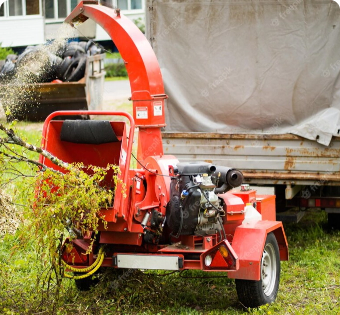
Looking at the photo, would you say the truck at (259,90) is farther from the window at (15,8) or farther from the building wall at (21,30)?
the window at (15,8)

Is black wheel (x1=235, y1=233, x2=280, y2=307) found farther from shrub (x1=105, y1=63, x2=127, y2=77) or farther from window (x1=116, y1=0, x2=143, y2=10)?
window (x1=116, y1=0, x2=143, y2=10)

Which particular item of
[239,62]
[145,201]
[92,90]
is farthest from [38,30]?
[145,201]

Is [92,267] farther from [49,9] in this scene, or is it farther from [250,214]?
[49,9]

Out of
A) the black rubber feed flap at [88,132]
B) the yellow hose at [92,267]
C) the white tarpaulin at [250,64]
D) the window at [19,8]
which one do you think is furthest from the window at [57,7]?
the yellow hose at [92,267]

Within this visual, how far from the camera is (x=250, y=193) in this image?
6.48 metres

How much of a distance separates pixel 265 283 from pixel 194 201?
113 cm

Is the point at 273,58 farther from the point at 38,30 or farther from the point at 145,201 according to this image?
the point at 38,30

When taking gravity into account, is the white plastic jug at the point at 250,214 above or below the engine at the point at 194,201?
below

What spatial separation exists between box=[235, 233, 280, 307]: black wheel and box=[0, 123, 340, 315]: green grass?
0.08 m

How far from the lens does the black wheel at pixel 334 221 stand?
8.45m

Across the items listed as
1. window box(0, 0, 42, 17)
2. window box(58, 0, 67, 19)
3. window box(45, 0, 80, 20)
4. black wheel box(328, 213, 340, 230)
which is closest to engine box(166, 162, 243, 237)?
black wheel box(328, 213, 340, 230)

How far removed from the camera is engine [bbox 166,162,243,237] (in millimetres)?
5395

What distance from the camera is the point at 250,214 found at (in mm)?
6223

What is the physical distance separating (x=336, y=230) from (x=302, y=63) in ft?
7.56
